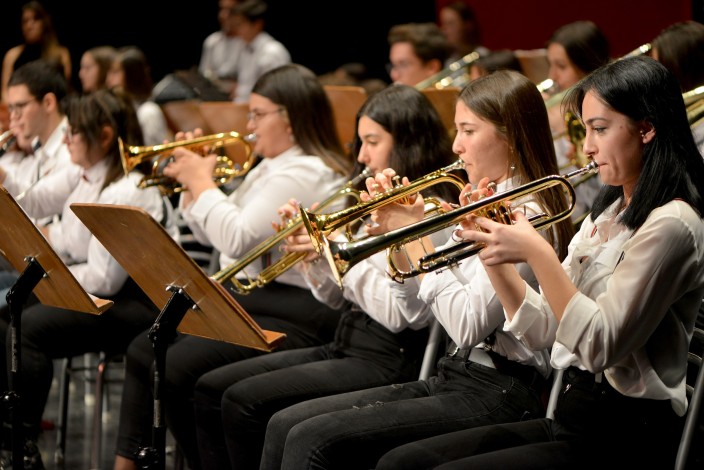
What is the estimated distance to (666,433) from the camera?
1.96 meters

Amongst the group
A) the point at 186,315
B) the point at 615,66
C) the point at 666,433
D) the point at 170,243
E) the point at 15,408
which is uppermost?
the point at 615,66

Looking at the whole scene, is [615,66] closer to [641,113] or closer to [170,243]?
[641,113]

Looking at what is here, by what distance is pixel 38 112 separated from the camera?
449 centimetres

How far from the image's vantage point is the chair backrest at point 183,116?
518 cm

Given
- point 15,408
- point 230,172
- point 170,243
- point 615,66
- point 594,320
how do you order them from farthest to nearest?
point 230,172 < point 15,408 < point 170,243 < point 615,66 < point 594,320

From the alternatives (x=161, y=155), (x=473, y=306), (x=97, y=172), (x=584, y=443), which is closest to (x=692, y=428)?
(x=584, y=443)

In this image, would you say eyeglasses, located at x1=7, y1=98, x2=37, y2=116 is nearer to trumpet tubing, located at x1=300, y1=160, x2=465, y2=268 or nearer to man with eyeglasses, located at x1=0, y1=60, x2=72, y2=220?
man with eyeglasses, located at x1=0, y1=60, x2=72, y2=220

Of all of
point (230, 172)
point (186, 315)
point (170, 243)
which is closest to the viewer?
point (170, 243)

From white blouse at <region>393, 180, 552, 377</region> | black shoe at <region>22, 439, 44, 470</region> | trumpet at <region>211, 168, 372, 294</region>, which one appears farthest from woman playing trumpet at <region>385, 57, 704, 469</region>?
black shoe at <region>22, 439, 44, 470</region>

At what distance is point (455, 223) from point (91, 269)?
1.88m

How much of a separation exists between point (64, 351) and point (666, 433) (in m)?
2.30

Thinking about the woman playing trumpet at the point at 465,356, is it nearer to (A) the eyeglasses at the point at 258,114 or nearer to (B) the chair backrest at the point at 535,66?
(A) the eyeglasses at the point at 258,114

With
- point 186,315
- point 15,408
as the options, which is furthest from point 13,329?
point 186,315

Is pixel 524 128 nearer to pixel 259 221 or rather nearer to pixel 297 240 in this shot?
pixel 297 240
